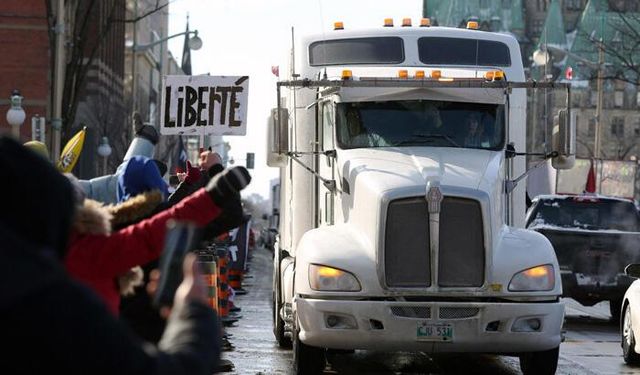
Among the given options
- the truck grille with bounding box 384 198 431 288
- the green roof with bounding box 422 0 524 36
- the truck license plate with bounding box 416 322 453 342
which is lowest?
the truck license plate with bounding box 416 322 453 342

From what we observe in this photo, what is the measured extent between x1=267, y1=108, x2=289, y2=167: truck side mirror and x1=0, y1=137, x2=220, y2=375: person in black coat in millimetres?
9209

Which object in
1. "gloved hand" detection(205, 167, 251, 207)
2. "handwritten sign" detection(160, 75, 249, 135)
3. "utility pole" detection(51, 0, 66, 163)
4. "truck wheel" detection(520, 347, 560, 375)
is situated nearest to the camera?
"gloved hand" detection(205, 167, 251, 207)

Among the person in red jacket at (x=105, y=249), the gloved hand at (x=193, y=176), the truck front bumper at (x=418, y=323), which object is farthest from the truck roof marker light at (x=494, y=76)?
the person in red jacket at (x=105, y=249)

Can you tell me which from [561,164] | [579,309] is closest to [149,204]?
[561,164]

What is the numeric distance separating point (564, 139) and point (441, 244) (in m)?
1.82

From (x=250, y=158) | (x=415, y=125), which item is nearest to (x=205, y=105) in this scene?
Answer: (x=415, y=125)

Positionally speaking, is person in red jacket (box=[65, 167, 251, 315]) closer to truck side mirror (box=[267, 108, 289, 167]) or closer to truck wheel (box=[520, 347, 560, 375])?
truck side mirror (box=[267, 108, 289, 167])

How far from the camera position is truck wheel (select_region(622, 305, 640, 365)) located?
48.8 feet

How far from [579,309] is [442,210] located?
42.7ft

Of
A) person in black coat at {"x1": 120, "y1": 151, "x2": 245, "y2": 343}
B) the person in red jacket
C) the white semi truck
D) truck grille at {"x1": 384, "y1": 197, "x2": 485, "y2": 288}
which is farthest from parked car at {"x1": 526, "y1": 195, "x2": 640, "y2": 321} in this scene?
the person in red jacket

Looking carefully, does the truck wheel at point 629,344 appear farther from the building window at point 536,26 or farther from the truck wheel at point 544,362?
the building window at point 536,26

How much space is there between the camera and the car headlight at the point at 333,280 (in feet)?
38.5

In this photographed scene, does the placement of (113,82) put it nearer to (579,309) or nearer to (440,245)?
(579,309)

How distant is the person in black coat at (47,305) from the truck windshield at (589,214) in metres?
18.9
